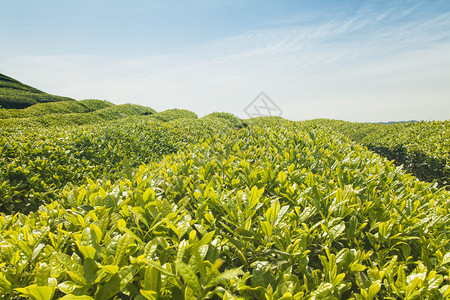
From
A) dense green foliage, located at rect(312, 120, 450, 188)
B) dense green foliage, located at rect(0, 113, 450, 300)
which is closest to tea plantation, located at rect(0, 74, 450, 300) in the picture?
dense green foliage, located at rect(0, 113, 450, 300)

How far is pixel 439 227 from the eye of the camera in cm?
222

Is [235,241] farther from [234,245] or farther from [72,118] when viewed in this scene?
[72,118]

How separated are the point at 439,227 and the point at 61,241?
11.2ft

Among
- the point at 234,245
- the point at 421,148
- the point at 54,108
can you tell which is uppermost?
the point at 54,108

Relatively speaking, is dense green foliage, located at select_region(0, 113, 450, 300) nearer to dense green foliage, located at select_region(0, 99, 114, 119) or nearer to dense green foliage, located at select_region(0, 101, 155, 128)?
dense green foliage, located at select_region(0, 101, 155, 128)

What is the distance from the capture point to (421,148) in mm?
7777

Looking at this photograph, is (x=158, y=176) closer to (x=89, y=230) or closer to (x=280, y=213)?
(x=89, y=230)

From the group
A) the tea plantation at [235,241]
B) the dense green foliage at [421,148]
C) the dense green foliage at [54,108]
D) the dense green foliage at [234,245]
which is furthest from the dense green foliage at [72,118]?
the dense green foliage at [421,148]

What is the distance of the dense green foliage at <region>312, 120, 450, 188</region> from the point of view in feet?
22.8

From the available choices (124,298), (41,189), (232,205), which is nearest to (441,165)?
(232,205)

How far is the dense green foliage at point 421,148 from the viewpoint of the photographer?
6961 mm

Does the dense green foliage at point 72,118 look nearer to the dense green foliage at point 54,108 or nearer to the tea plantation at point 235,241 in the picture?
the dense green foliage at point 54,108

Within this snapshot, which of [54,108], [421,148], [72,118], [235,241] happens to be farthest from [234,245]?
[54,108]

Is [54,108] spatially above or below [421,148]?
above
